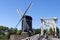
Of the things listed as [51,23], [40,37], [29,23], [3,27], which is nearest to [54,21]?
[51,23]

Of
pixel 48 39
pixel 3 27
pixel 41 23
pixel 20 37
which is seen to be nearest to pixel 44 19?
pixel 41 23

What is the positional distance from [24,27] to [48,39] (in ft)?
49.2

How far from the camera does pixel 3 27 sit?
284 ft

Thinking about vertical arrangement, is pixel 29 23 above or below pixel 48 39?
above

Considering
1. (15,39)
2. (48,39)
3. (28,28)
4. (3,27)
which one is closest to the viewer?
(48,39)

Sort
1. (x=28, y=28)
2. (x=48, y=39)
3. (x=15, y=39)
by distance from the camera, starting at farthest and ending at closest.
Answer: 1. (x=28, y=28)
2. (x=15, y=39)
3. (x=48, y=39)

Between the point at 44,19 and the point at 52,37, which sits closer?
the point at 52,37

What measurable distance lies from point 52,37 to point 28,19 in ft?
54.2

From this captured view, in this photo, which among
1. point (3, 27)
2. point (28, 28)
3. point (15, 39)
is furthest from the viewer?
point (3, 27)

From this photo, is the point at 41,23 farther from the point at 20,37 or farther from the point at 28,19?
the point at 28,19

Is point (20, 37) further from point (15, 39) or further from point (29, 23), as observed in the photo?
point (29, 23)

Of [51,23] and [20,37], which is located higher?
[51,23]

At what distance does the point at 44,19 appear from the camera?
37.5 m

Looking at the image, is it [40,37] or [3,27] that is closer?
[40,37]
